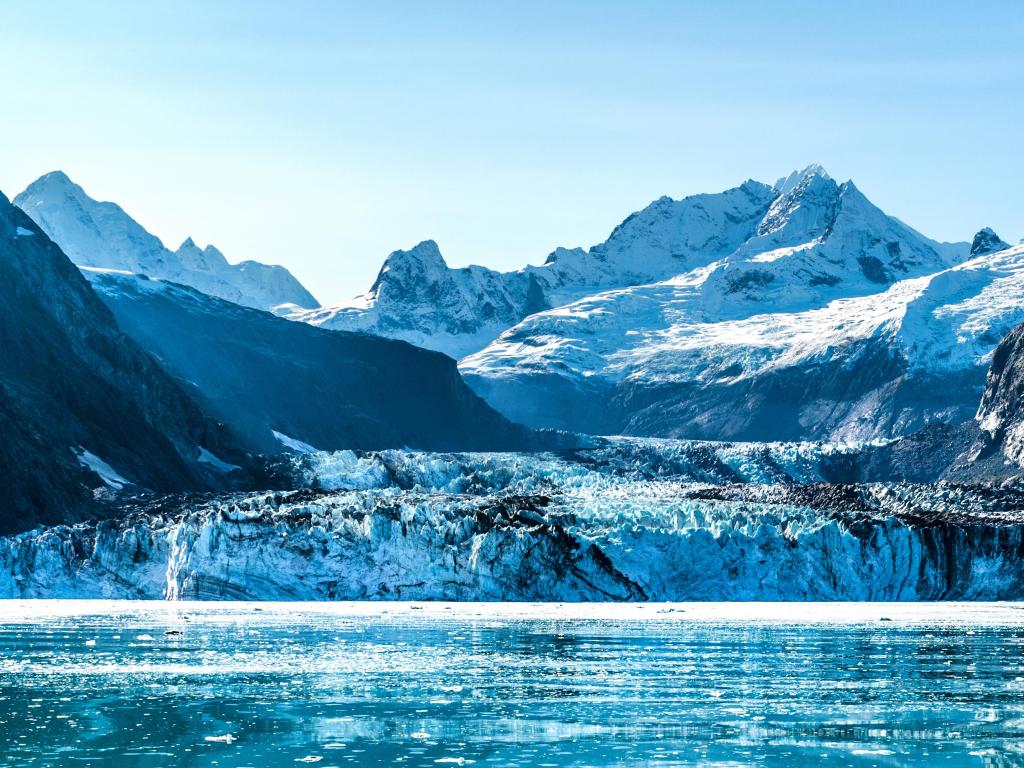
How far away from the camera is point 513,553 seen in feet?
281

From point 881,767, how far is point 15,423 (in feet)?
360

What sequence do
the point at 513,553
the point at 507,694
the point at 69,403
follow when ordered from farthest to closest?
1. the point at 69,403
2. the point at 513,553
3. the point at 507,694

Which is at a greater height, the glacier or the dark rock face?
the dark rock face

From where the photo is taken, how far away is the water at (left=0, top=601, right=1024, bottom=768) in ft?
99.3

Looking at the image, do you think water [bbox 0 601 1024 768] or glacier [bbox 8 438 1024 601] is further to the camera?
glacier [bbox 8 438 1024 601]

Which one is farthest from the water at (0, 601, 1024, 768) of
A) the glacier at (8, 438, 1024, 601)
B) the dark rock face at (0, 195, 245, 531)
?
the dark rock face at (0, 195, 245, 531)

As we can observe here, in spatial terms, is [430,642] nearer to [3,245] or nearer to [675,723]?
[675,723]

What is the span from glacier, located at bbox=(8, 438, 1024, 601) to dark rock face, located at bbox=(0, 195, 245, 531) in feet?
64.7

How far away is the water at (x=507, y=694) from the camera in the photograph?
30.3 meters

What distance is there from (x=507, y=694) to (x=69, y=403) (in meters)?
120

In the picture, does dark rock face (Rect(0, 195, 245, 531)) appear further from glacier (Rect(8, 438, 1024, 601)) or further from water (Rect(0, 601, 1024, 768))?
water (Rect(0, 601, 1024, 768))

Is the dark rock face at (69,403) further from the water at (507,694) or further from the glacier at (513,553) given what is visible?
the water at (507,694)

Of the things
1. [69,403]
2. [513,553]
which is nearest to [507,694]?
[513,553]

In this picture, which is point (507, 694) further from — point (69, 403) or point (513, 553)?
point (69, 403)
